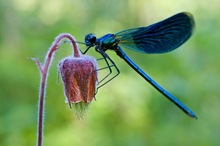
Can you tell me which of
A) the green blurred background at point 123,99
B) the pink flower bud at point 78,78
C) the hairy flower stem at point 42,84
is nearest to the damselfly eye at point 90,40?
the pink flower bud at point 78,78

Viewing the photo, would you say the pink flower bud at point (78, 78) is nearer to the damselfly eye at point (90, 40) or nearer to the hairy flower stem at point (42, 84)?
the hairy flower stem at point (42, 84)

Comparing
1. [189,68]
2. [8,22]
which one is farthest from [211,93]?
[8,22]

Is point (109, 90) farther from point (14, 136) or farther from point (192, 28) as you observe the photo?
point (192, 28)

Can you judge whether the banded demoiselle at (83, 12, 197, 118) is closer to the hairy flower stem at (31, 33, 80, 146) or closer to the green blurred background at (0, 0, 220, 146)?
the hairy flower stem at (31, 33, 80, 146)

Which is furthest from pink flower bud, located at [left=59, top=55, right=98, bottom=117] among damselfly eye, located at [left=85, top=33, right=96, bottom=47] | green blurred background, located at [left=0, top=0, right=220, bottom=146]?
green blurred background, located at [left=0, top=0, right=220, bottom=146]

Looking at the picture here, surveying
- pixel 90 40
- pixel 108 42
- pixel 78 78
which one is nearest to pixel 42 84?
pixel 78 78

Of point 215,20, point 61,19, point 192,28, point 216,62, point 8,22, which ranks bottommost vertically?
point 192,28
